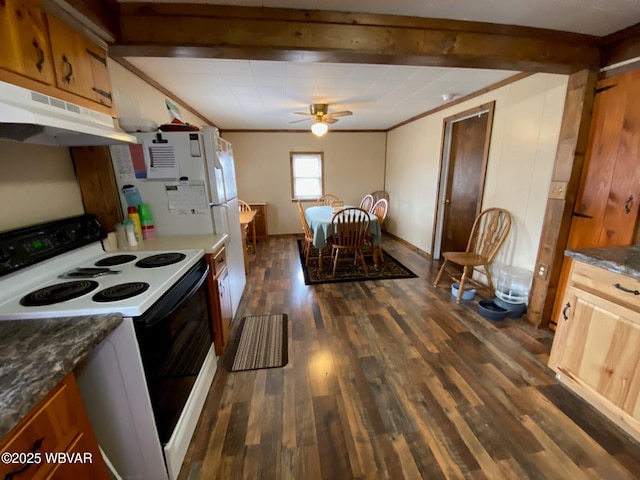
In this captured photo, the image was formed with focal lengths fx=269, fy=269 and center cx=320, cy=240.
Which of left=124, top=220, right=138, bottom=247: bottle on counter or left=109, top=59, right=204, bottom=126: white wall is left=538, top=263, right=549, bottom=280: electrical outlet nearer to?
left=124, top=220, right=138, bottom=247: bottle on counter

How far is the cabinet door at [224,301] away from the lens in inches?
76.5

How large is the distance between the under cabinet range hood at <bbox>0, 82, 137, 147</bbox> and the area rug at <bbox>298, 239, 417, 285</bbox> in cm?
247

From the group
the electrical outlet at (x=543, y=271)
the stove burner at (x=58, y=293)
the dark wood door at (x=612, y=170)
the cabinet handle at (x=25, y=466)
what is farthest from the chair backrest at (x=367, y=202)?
the cabinet handle at (x=25, y=466)

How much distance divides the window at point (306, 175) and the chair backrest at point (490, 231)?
11.1 ft

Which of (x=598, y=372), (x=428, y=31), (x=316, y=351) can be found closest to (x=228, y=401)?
(x=316, y=351)

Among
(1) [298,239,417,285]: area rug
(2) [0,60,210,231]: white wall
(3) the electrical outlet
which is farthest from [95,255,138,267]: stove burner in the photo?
(3) the electrical outlet

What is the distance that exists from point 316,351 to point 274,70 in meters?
2.41

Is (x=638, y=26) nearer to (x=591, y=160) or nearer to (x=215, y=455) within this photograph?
(x=591, y=160)

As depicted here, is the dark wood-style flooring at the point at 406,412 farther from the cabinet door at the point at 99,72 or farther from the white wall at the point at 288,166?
the white wall at the point at 288,166

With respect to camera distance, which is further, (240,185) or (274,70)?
(240,185)

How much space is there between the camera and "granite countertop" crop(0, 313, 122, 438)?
60 centimetres

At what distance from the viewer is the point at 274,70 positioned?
7.80ft

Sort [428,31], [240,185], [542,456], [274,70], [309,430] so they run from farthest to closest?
[240,185] → [274,70] → [428,31] → [309,430] → [542,456]

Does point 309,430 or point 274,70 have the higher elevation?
point 274,70
